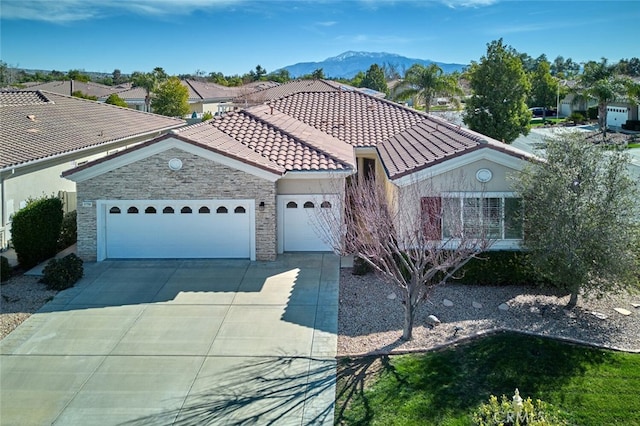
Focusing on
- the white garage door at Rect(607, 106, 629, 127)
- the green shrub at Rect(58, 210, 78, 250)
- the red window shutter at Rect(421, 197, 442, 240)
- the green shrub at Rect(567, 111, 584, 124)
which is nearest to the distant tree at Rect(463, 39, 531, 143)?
the red window shutter at Rect(421, 197, 442, 240)

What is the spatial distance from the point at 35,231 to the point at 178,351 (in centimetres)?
818

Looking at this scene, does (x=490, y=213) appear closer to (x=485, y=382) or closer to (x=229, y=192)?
(x=485, y=382)

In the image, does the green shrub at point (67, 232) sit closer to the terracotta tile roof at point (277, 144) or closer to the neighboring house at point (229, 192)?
the neighboring house at point (229, 192)

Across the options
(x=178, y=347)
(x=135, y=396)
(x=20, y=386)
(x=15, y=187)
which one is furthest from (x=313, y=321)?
(x=15, y=187)

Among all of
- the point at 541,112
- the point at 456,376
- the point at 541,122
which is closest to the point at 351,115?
the point at 456,376

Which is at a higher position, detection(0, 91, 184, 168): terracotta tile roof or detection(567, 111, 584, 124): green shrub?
detection(567, 111, 584, 124): green shrub

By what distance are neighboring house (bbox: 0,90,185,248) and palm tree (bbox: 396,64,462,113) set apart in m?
20.0

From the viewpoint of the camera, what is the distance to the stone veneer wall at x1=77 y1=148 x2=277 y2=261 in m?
17.1

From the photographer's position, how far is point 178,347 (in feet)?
38.4

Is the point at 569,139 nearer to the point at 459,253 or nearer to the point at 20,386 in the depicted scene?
the point at 459,253

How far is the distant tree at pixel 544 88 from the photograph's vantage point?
7919 centimetres

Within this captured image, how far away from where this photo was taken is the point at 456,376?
33.5 feet

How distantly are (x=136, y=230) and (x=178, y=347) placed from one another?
22.6 feet

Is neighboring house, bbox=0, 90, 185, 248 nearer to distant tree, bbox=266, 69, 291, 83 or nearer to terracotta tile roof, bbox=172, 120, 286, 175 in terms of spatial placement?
terracotta tile roof, bbox=172, 120, 286, 175
